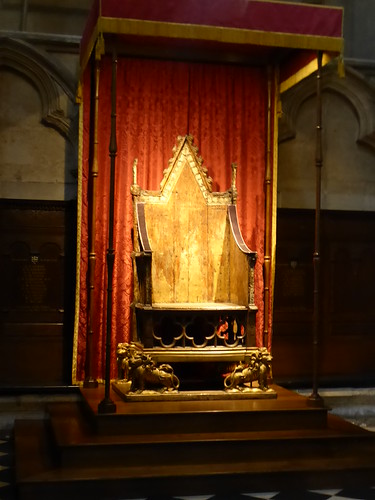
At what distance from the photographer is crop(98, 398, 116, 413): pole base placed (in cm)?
452

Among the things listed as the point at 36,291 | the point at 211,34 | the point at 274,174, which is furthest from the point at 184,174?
the point at 36,291

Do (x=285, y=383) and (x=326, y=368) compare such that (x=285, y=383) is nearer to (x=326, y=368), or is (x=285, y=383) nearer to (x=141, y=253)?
(x=326, y=368)

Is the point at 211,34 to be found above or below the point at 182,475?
above

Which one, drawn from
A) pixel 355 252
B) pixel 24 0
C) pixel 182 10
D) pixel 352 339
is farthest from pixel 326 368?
pixel 24 0

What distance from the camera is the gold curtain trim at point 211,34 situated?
183 inches

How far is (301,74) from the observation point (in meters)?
5.60

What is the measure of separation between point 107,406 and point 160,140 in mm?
2163

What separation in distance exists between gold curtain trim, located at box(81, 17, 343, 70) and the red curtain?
83cm

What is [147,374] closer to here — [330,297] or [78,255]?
[78,255]

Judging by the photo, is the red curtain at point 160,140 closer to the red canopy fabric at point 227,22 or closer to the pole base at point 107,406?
the red canopy fabric at point 227,22

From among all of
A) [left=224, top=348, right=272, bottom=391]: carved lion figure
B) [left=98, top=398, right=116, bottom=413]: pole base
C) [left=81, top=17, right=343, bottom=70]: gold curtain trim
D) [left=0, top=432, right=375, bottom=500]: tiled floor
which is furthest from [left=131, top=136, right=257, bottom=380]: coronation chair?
[left=0, top=432, right=375, bottom=500]: tiled floor

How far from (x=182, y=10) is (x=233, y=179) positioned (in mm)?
1442

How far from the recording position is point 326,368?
6387 millimetres

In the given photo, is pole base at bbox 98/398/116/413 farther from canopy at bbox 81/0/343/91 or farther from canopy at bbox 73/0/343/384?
canopy at bbox 81/0/343/91
